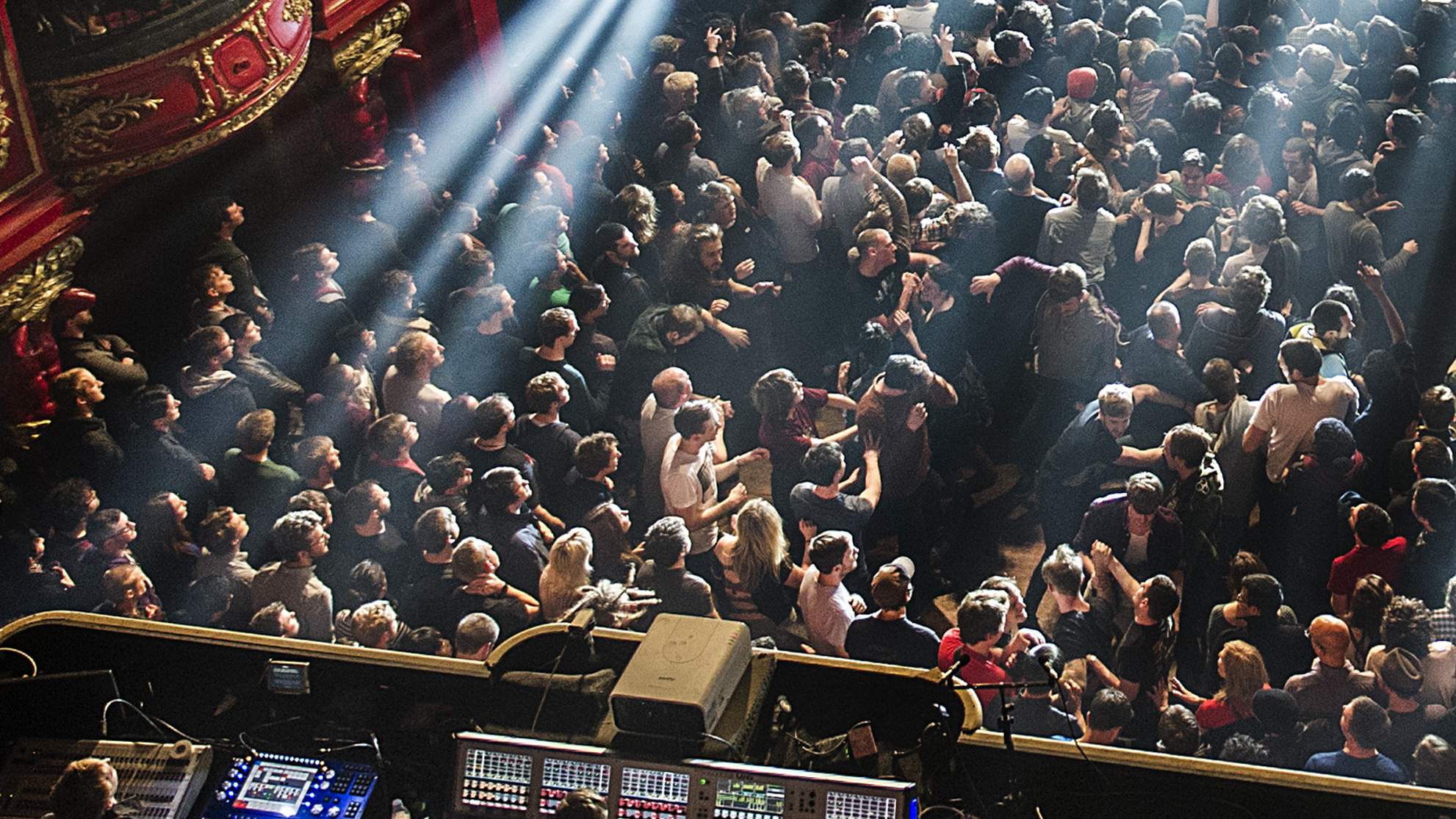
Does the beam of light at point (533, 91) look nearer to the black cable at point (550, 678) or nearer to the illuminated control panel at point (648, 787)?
the black cable at point (550, 678)

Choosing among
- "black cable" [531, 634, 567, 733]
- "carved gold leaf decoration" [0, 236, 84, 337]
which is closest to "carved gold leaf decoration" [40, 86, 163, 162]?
"carved gold leaf decoration" [0, 236, 84, 337]

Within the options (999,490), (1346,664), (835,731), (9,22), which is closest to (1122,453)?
(999,490)

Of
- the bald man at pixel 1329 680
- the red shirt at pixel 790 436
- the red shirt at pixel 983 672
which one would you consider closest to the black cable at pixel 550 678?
the red shirt at pixel 983 672

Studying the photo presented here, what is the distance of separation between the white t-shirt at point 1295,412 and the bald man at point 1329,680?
158 cm

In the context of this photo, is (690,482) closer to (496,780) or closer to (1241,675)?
(496,780)

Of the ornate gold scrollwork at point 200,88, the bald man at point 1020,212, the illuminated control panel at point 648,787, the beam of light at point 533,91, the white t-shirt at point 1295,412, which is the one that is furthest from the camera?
the beam of light at point 533,91

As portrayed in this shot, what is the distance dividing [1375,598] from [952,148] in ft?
15.7

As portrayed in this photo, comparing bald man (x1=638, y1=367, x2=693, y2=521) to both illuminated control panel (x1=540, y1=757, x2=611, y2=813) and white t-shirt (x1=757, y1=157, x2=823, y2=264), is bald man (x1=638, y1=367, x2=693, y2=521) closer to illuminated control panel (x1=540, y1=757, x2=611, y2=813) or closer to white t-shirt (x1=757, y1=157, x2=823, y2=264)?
white t-shirt (x1=757, y1=157, x2=823, y2=264)

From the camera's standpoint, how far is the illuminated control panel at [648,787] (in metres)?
Answer: 4.95

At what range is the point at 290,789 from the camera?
18.0 ft

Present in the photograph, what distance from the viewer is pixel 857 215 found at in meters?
9.73

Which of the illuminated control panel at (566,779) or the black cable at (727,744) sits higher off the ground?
the black cable at (727,744)

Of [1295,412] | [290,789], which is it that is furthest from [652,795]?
[1295,412]

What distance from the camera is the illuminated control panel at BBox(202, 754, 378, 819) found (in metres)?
5.41
